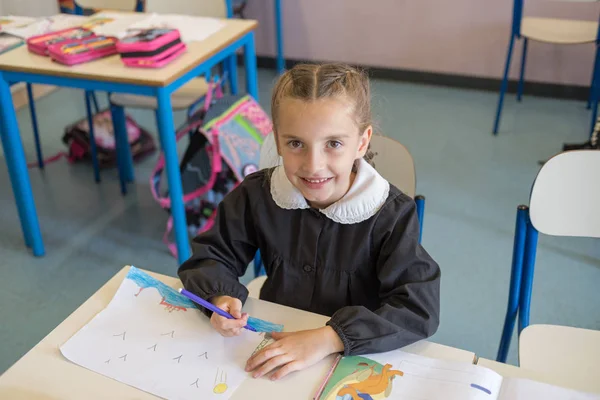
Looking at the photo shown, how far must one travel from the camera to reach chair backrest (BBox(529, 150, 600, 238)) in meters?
1.23

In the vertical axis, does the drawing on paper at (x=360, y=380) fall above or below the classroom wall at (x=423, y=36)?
above

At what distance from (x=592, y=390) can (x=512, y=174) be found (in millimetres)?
1989

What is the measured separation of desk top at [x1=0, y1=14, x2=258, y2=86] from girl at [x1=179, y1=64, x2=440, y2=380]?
0.75 m

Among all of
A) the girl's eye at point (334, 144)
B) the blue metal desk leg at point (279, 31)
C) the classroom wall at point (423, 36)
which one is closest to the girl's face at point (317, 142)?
the girl's eye at point (334, 144)

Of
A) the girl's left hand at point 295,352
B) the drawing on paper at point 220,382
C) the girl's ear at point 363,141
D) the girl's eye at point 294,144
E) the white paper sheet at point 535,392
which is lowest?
the white paper sheet at point 535,392

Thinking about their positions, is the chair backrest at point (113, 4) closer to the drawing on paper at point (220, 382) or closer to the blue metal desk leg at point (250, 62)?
the blue metal desk leg at point (250, 62)

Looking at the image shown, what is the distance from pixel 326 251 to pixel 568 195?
53 centimetres

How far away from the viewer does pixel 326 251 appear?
3.59 ft

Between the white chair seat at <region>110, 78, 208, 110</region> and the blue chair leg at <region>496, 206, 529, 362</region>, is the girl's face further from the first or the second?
the white chair seat at <region>110, 78, 208, 110</region>

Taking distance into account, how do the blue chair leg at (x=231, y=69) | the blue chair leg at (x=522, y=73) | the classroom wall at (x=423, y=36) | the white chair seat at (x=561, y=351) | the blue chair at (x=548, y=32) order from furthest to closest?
1. the classroom wall at (x=423, y=36)
2. the blue chair leg at (x=522, y=73)
3. the blue chair at (x=548, y=32)
4. the blue chair leg at (x=231, y=69)
5. the white chair seat at (x=561, y=351)

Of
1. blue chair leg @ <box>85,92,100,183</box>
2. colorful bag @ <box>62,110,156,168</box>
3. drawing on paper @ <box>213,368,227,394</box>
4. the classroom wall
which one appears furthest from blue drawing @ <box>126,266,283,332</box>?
the classroom wall

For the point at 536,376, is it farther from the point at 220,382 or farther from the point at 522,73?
the point at 522,73

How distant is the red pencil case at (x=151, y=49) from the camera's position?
1.83 meters

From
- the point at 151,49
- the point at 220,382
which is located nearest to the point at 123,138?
the point at 151,49
